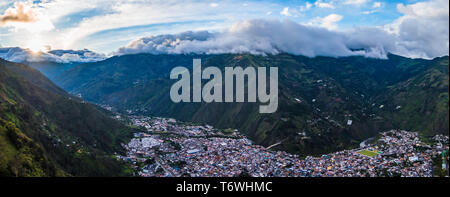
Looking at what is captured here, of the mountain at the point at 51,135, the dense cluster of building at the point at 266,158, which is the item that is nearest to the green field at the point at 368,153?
the dense cluster of building at the point at 266,158

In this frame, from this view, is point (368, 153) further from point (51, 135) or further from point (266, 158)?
point (51, 135)

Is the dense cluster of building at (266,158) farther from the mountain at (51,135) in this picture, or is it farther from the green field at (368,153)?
the mountain at (51,135)

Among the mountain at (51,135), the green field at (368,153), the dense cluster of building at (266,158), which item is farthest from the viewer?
the green field at (368,153)

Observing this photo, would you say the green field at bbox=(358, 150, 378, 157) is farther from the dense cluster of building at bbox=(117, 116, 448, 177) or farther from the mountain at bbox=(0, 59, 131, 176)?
the mountain at bbox=(0, 59, 131, 176)

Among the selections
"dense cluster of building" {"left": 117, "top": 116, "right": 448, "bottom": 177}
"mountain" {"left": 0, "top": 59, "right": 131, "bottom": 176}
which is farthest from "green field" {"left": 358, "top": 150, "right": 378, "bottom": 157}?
"mountain" {"left": 0, "top": 59, "right": 131, "bottom": 176}

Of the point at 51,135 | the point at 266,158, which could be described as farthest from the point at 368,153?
the point at 51,135
